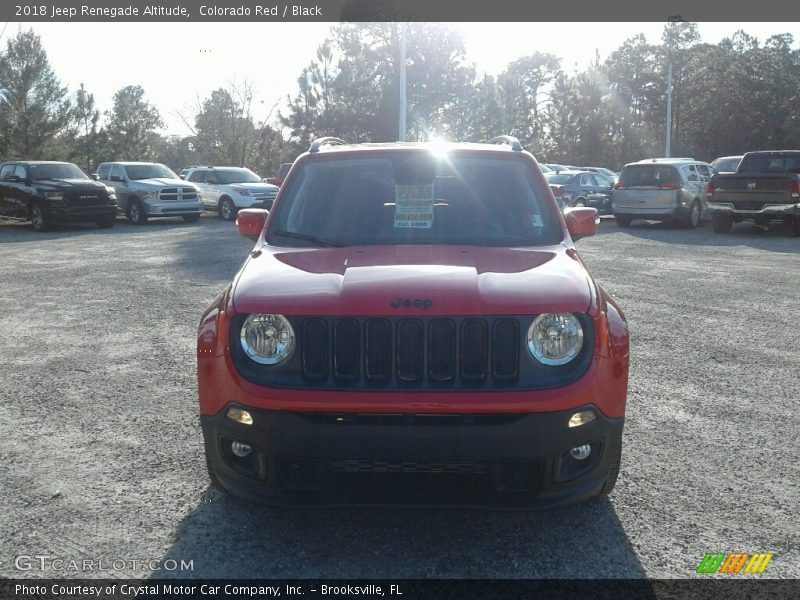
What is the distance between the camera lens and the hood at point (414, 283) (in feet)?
10.9

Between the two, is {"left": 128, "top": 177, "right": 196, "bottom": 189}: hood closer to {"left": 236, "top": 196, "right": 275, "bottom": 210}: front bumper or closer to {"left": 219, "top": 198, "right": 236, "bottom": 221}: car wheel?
{"left": 219, "top": 198, "right": 236, "bottom": 221}: car wheel

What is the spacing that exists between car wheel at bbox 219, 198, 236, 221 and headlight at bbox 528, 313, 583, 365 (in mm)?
23607

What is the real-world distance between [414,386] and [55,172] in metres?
22.6

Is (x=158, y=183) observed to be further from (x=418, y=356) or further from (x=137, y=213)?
(x=418, y=356)

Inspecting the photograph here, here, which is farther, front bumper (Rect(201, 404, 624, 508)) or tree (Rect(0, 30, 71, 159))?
tree (Rect(0, 30, 71, 159))

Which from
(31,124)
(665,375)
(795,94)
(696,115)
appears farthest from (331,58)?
(665,375)

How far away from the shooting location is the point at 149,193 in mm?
25094

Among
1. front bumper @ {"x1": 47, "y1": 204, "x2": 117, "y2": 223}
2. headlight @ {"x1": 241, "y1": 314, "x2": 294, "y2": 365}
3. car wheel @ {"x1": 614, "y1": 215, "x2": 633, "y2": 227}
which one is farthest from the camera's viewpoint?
front bumper @ {"x1": 47, "y1": 204, "x2": 117, "y2": 223}

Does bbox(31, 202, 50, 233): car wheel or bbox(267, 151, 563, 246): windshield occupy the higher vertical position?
A: bbox(267, 151, 563, 246): windshield

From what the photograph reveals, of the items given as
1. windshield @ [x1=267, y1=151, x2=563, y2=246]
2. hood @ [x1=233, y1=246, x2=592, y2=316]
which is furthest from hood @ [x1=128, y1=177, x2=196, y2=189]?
hood @ [x1=233, y1=246, x2=592, y2=316]

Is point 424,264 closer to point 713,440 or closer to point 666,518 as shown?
point 666,518

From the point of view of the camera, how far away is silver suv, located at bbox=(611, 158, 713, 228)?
20.9 meters

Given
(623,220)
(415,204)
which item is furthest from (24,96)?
(415,204)

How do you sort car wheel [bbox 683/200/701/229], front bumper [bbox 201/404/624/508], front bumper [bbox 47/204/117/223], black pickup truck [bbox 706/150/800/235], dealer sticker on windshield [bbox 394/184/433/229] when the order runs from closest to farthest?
front bumper [bbox 201/404/624/508], dealer sticker on windshield [bbox 394/184/433/229], black pickup truck [bbox 706/150/800/235], car wheel [bbox 683/200/701/229], front bumper [bbox 47/204/117/223]
